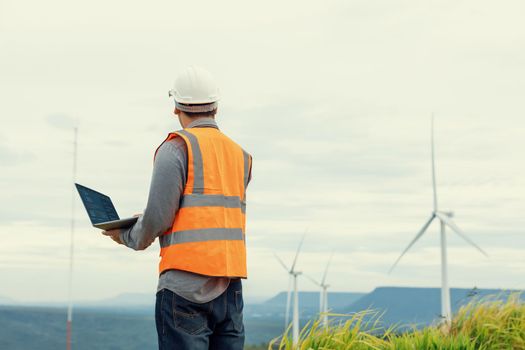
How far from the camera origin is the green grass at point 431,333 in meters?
8.45

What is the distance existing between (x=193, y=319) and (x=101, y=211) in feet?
3.15

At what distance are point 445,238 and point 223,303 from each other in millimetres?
12797

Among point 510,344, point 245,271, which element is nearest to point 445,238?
point 510,344

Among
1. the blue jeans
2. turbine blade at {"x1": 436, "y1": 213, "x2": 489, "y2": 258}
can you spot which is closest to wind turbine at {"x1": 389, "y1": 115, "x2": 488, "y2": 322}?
turbine blade at {"x1": 436, "y1": 213, "x2": 489, "y2": 258}

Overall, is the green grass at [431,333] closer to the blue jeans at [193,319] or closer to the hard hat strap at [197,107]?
the blue jeans at [193,319]

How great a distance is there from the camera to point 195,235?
207 inches

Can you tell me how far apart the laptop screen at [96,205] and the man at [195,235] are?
18 centimetres

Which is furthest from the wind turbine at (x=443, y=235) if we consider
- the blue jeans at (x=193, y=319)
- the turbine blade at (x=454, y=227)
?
the blue jeans at (x=193, y=319)

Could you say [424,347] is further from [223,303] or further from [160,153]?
[160,153]

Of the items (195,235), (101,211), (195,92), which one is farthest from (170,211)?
(195,92)

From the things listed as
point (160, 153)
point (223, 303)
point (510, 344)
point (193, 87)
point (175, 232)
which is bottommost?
point (510, 344)

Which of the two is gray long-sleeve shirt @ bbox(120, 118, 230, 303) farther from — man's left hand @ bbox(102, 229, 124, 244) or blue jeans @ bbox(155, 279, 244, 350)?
man's left hand @ bbox(102, 229, 124, 244)

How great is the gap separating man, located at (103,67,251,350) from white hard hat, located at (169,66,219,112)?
0.64 ft

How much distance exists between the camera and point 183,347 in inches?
206
